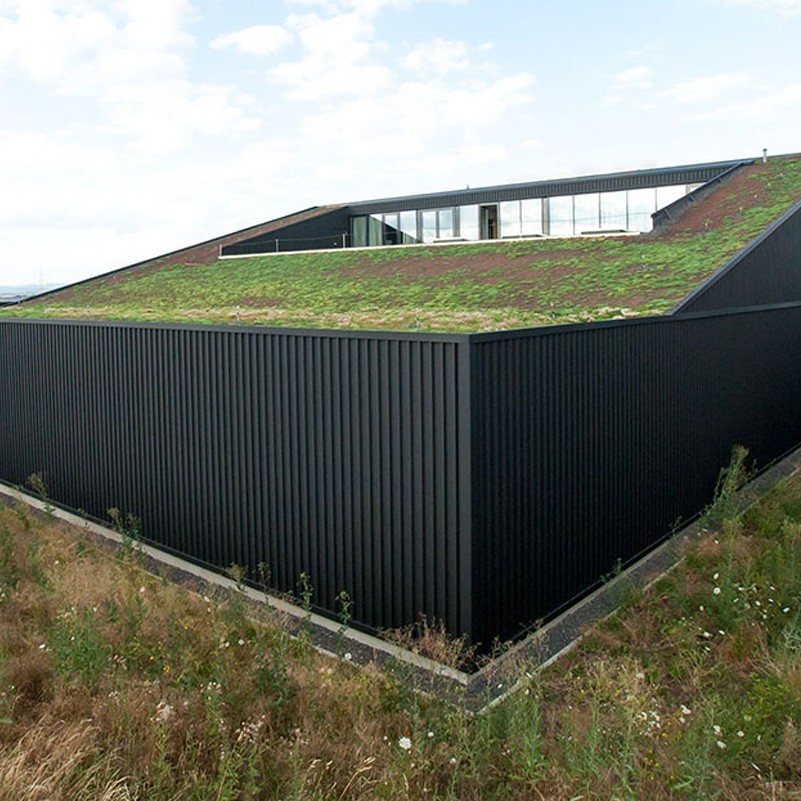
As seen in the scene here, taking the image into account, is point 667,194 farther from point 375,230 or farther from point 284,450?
point 284,450

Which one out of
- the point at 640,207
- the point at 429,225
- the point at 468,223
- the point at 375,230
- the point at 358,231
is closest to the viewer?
the point at 640,207

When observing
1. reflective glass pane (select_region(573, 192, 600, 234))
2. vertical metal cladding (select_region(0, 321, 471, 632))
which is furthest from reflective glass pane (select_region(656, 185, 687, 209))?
vertical metal cladding (select_region(0, 321, 471, 632))

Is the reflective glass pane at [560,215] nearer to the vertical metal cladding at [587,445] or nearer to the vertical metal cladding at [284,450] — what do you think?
the vertical metal cladding at [587,445]

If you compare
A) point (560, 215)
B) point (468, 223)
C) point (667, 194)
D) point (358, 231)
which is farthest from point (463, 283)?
point (358, 231)

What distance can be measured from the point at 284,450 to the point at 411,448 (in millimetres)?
1678

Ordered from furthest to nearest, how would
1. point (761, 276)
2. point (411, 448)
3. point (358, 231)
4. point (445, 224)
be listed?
1. point (358, 231)
2. point (445, 224)
3. point (761, 276)
4. point (411, 448)

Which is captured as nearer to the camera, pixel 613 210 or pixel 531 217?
pixel 613 210

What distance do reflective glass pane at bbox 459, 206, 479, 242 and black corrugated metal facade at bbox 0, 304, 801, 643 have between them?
38.0ft

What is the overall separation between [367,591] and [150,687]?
2374mm

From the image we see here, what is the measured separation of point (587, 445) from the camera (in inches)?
294

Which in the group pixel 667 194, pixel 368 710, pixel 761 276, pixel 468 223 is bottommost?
pixel 368 710

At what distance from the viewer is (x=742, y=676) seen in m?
5.52

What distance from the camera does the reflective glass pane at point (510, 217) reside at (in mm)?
20906

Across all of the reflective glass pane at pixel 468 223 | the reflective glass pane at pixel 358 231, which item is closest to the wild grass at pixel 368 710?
the reflective glass pane at pixel 468 223
